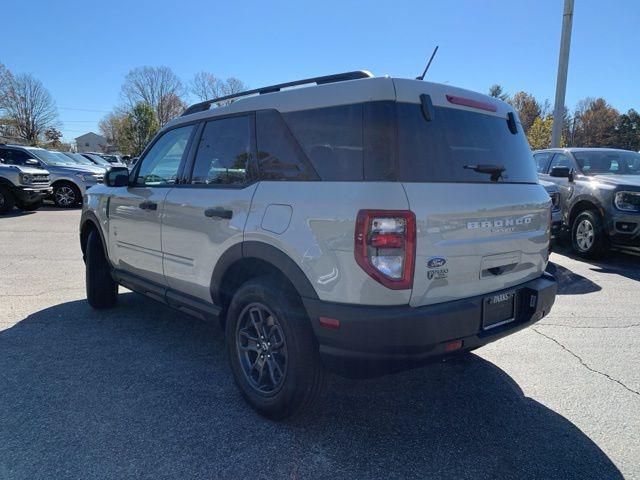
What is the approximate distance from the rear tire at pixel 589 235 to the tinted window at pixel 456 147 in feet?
17.0

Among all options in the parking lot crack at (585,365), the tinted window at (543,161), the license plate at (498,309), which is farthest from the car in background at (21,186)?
the license plate at (498,309)

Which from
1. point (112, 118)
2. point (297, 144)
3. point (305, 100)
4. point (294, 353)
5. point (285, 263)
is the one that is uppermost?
point (112, 118)

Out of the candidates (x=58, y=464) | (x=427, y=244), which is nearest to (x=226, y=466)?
(x=58, y=464)

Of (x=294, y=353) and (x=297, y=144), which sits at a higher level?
(x=297, y=144)

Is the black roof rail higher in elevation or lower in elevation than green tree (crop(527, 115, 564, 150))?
lower

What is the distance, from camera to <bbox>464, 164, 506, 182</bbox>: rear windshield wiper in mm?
2649

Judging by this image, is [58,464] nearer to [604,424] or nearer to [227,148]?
[227,148]

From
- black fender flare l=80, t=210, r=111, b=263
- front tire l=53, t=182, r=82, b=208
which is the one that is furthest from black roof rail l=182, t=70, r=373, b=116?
front tire l=53, t=182, r=82, b=208

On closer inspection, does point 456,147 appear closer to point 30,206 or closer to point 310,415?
point 310,415

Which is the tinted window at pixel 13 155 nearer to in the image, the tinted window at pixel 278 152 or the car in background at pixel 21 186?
the car in background at pixel 21 186

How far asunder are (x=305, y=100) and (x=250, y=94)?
742mm

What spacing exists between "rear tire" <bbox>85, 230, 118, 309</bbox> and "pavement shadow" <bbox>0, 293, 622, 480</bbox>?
1.03 metres

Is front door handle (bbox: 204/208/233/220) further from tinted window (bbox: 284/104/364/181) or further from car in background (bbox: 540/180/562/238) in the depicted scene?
car in background (bbox: 540/180/562/238)

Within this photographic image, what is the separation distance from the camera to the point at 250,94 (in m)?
3.28
